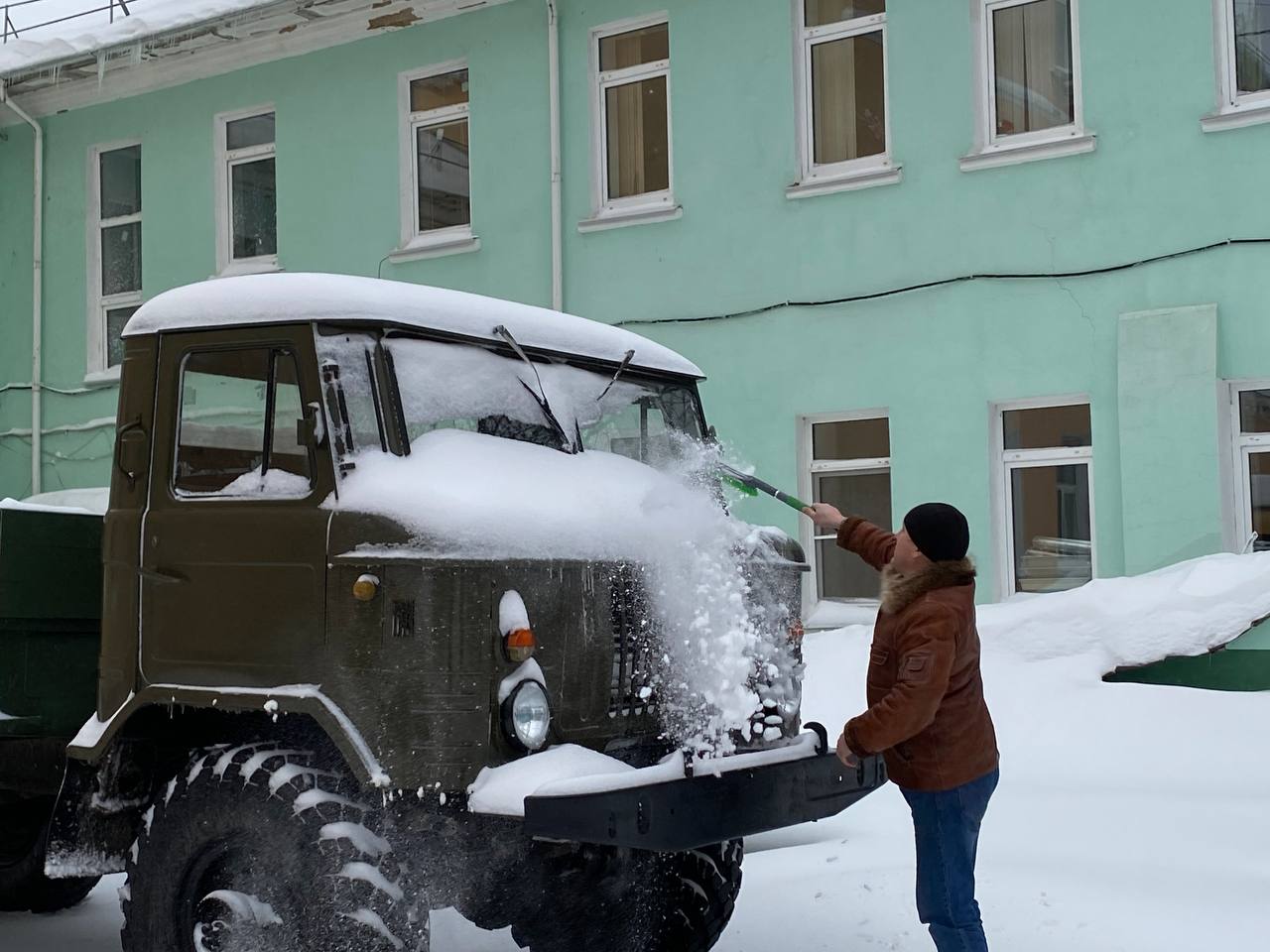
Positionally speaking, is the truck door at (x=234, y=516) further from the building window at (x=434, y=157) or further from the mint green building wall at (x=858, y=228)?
the building window at (x=434, y=157)

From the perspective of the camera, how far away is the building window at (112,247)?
15688 millimetres

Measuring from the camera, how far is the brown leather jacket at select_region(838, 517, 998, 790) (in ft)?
14.7

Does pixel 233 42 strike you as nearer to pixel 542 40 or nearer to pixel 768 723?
pixel 542 40

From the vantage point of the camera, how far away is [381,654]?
14.3 feet

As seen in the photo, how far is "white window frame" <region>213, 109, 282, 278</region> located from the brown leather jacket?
11.0 m

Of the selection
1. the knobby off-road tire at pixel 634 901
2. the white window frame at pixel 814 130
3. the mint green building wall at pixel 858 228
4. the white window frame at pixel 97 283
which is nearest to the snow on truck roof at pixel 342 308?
the knobby off-road tire at pixel 634 901

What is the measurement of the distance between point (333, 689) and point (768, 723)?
1.40 metres

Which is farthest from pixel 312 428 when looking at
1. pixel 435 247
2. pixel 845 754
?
pixel 435 247

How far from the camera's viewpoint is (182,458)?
490cm

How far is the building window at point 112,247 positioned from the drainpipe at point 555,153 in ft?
16.8

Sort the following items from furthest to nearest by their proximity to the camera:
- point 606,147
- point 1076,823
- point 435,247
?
point 435,247 → point 606,147 → point 1076,823

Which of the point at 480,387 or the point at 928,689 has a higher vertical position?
the point at 480,387

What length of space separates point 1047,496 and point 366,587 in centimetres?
726

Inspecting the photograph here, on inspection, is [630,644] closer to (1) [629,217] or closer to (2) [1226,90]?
(2) [1226,90]
